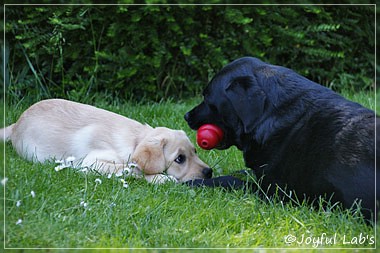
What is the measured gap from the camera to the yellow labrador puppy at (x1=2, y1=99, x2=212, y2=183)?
15.1 ft

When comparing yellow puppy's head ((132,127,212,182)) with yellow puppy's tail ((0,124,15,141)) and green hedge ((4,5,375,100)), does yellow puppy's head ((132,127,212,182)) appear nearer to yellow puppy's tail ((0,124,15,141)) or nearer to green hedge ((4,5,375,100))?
yellow puppy's tail ((0,124,15,141))

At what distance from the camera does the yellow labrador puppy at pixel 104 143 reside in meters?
4.61

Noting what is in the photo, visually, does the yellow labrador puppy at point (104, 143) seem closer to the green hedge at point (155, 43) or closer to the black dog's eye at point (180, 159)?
the black dog's eye at point (180, 159)

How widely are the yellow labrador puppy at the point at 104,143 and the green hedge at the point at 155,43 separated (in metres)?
1.83

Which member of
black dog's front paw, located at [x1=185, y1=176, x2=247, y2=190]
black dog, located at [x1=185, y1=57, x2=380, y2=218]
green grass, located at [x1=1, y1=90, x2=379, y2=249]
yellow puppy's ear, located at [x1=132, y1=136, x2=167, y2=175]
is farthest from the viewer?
yellow puppy's ear, located at [x1=132, y1=136, x2=167, y2=175]

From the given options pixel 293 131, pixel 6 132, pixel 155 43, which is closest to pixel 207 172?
pixel 293 131

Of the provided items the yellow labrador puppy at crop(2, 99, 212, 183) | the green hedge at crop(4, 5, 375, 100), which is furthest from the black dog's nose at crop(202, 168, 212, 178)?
the green hedge at crop(4, 5, 375, 100)

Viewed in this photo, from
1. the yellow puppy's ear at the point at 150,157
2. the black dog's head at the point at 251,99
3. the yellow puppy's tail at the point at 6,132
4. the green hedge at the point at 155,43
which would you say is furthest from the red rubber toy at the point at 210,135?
the green hedge at the point at 155,43

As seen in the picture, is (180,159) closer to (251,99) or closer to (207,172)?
(207,172)

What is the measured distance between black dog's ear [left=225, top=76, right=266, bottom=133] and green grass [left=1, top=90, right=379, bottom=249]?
545 mm

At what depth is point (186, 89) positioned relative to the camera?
817 cm

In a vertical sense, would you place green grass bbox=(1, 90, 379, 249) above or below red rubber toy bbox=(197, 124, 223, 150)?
below

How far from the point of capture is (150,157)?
4590 millimetres

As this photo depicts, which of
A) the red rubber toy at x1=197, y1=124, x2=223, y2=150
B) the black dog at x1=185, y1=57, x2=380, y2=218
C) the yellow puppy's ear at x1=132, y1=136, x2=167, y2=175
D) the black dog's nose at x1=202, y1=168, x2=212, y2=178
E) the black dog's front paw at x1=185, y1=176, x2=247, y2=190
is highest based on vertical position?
the black dog at x1=185, y1=57, x2=380, y2=218
